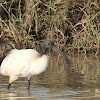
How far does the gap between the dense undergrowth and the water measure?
1.37m

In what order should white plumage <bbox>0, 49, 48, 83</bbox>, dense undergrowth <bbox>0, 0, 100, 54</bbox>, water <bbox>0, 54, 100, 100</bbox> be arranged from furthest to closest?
dense undergrowth <bbox>0, 0, 100, 54</bbox> → white plumage <bbox>0, 49, 48, 83</bbox> → water <bbox>0, 54, 100, 100</bbox>

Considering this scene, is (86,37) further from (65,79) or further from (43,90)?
(43,90)

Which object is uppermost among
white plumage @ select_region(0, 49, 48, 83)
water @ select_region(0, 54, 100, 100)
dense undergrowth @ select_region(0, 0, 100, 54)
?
dense undergrowth @ select_region(0, 0, 100, 54)

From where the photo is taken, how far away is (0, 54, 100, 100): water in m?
5.50

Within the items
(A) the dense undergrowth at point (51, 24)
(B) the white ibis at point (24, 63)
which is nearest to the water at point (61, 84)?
(B) the white ibis at point (24, 63)

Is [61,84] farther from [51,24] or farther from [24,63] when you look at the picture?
[51,24]

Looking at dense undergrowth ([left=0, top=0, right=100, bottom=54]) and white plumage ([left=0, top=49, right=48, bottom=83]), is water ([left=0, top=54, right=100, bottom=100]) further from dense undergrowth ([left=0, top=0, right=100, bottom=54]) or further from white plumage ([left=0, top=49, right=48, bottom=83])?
dense undergrowth ([left=0, top=0, right=100, bottom=54])

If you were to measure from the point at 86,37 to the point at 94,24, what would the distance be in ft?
1.37

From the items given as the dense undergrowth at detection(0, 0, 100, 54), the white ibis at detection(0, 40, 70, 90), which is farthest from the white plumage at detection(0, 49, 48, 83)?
the dense undergrowth at detection(0, 0, 100, 54)

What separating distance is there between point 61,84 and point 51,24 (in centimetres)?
418

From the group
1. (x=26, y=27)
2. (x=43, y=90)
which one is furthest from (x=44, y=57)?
(x=26, y=27)

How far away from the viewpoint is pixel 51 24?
1050 centimetres

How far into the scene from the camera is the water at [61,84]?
5504 mm

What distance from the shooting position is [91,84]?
21.4 feet
